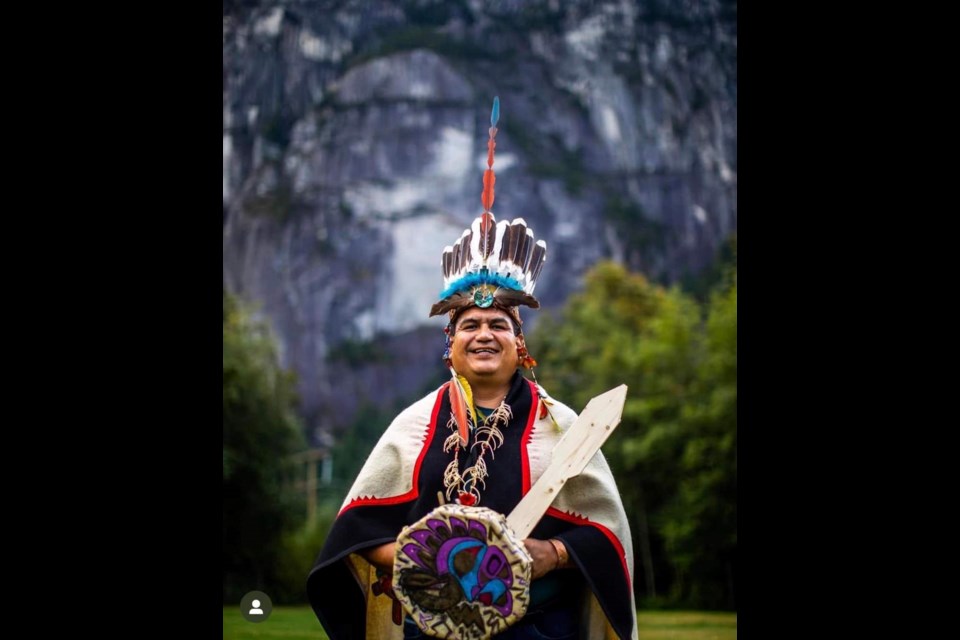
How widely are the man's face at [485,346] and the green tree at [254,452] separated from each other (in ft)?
21.3

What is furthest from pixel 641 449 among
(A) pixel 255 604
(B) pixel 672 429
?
(A) pixel 255 604

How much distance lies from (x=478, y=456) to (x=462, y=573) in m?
0.49

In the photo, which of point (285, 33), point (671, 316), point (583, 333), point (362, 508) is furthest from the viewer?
point (583, 333)

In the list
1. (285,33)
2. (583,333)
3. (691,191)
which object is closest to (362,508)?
(285,33)

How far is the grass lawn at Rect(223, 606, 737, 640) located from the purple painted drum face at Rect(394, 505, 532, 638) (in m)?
3.00

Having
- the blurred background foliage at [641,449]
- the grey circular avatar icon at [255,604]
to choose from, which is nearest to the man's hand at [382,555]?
the grey circular avatar icon at [255,604]

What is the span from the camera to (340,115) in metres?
11.9

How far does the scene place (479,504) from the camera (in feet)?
13.9

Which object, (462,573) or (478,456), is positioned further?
(478,456)

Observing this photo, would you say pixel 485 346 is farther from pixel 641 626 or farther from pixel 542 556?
pixel 641 626

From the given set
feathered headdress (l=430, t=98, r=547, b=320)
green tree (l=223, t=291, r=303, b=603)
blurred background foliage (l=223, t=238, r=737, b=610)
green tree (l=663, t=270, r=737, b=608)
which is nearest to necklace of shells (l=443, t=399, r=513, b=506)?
feathered headdress (l=430, t=98, r=547, b=320)

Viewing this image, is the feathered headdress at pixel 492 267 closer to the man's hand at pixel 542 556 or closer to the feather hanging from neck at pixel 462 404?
the feather hanging from neck at pixel 462 404

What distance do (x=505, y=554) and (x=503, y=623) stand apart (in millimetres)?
235

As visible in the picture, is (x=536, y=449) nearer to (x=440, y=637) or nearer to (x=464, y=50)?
(x=440, y=637)
